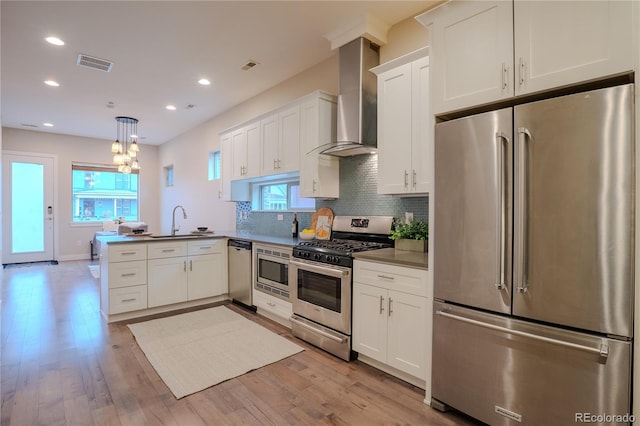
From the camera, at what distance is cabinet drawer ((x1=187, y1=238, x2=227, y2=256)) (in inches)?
161

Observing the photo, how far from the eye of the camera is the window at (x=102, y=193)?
7945 mm

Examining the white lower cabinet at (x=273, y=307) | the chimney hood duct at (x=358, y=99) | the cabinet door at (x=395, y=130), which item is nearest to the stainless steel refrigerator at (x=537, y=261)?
the cabinet door at (x=395, y=130)

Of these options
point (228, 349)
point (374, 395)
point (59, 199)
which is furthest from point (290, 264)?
point (59, 199)

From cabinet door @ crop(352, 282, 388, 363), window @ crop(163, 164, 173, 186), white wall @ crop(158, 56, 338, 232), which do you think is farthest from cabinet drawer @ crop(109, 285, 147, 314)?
window @ crop(163, 164, 173, 186)

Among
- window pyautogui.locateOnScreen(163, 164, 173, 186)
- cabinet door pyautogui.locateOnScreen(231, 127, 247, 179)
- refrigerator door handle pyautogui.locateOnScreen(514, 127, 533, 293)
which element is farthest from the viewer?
window pyautogui.locateOnScreen(163, 164, 173, 186)

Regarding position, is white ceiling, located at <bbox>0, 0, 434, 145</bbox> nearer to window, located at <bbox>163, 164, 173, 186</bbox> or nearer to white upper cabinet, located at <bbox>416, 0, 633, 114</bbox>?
white upper cabinet, located at <bbox>416, 0, 633, 114</bbox>

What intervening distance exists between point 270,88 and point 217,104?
1248mm

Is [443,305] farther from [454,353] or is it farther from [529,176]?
[529,176]

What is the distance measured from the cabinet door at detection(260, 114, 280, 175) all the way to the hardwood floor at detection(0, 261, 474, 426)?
2.05 m

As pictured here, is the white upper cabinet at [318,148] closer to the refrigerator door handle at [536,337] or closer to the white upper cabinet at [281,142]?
the white upper cabinet at [281,142]

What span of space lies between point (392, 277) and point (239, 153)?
3224 mm

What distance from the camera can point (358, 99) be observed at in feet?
10.2

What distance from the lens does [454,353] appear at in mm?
1943

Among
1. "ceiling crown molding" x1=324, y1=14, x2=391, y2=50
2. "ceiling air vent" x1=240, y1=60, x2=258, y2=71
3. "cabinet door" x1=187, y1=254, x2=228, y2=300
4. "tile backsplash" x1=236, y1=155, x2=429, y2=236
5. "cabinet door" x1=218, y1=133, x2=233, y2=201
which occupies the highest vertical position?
"ceiling air vent" x1=240, y1=60, x2=258, y2=71
